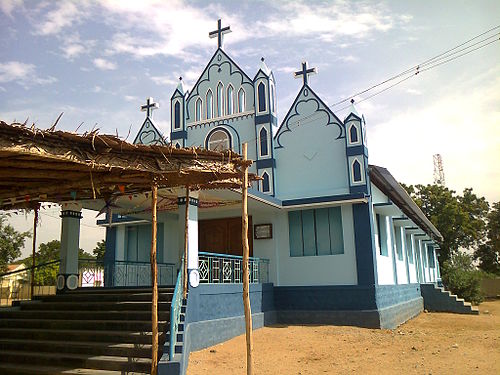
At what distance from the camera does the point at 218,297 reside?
1098cm

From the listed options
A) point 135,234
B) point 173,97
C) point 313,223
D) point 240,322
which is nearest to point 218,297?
point 240,322

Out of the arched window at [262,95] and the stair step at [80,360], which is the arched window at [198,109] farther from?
the stair step at [80,360]

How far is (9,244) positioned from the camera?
103 ft

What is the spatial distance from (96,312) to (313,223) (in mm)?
7624

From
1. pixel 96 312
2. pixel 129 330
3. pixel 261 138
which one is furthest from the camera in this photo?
pixel 261 138

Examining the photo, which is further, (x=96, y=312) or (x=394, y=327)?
(x=394, y=327)

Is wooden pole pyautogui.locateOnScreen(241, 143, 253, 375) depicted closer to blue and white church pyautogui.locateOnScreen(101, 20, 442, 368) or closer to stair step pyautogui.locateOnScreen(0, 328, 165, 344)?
stair step pyautogui.locateOnScreen(0, 328, 165, 344)

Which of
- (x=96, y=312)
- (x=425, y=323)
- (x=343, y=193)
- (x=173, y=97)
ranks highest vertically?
(x=173, y=97)

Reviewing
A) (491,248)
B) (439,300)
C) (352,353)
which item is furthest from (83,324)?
(491,248)

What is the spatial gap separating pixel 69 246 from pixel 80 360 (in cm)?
473

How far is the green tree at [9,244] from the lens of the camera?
3092cm

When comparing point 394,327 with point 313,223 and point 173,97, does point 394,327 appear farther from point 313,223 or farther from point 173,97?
point 173,97

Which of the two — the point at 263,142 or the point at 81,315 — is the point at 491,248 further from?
the point at 81,315

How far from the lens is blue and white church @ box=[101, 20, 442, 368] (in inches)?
534
